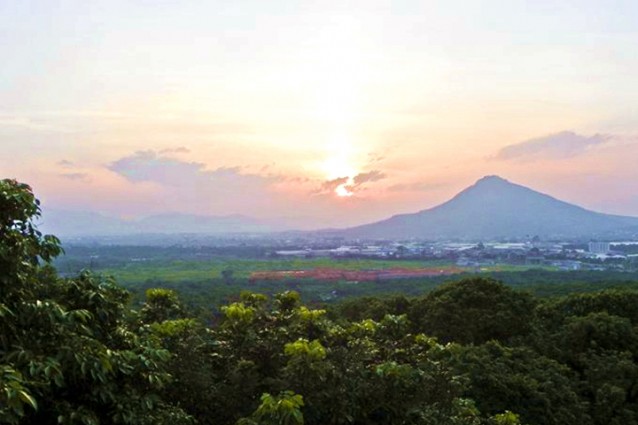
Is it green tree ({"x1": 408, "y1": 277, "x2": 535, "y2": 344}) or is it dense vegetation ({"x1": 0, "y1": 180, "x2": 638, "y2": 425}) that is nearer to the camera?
dense vegetation ({"x1": 0, "y1": 180, "x2": 638, "y2": 425})

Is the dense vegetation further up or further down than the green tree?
further up

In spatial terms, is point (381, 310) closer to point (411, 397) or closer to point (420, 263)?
point (411, 397)

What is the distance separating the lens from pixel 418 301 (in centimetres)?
1895

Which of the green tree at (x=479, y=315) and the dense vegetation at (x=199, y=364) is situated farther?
the green tree at (x=479, y=315)

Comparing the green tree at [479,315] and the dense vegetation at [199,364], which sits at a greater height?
the dense vegetation at [199,364]

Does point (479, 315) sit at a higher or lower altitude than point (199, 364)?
lower

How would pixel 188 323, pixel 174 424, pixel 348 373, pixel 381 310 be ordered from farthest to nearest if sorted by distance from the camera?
pixel 381 310 < pixel 188 323 < pixel 348 373 < pixel 174 424

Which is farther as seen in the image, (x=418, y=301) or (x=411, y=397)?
(x=418, y=301)

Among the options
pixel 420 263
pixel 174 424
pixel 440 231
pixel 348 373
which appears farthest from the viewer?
pixel 440 231

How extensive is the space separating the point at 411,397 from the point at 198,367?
85.9 inches

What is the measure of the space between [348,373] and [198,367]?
154 cm

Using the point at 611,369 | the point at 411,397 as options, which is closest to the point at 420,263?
the point at 611,369

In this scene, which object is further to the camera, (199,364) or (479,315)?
(479,315)

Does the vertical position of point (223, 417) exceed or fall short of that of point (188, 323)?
it falls short
